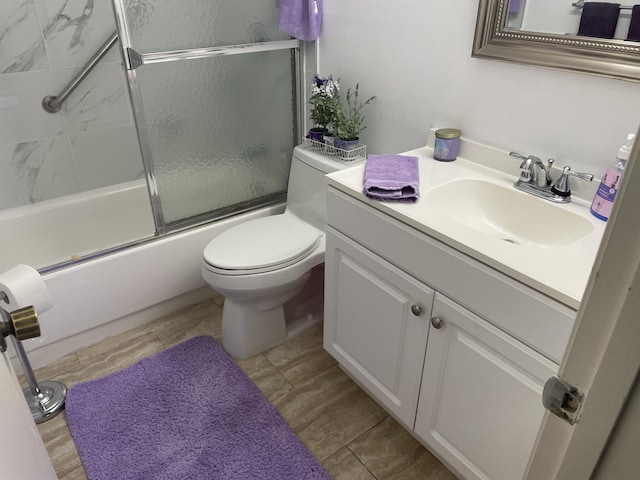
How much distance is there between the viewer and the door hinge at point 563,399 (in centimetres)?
50

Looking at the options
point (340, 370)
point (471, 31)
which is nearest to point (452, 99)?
point (471, 31)

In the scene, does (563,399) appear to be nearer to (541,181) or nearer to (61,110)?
(541,181)

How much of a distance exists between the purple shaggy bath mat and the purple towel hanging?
1.38m

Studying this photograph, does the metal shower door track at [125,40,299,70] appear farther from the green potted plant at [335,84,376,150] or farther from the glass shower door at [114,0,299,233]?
the green potted plant at [335,84,376,150]

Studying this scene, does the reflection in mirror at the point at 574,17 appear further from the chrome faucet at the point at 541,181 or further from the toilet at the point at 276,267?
the toilet at the point at 276,267

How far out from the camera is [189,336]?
7.16ft

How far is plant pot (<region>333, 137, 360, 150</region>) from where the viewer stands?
1958mm

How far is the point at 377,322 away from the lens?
5.12 ft

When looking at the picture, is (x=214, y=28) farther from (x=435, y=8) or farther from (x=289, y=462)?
(x=289, y=462)

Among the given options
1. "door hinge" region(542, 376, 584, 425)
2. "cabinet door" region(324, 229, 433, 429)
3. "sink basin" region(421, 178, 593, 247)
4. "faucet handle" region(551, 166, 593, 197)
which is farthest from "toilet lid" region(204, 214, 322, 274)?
"door hinge" region(542, 376, 584, 425)

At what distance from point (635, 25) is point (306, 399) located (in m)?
1.53

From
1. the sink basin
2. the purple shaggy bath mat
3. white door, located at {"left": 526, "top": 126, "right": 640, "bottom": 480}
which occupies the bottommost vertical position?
the purple shaggy bath mat

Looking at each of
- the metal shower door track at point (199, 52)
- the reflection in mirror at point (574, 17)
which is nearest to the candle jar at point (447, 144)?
the reflection in mirror at point (574, 17)

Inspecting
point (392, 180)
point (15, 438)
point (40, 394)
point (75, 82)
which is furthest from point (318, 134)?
point (15, 438)
